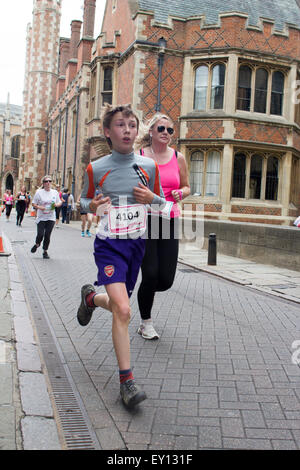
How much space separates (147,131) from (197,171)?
1601 cm

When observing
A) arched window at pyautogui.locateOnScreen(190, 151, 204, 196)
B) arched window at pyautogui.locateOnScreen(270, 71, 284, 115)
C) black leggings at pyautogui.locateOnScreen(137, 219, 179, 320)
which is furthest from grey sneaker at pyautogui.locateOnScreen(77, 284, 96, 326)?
arched window at pyautogui.locateOnScreen(270, 71, 284, 115)

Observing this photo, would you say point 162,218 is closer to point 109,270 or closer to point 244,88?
point 109,270

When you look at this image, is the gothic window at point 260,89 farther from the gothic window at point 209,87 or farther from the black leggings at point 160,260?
the black leggings at point 160,260

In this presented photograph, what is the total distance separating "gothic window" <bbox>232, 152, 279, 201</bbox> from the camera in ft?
65.5

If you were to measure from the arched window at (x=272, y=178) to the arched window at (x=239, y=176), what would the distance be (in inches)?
46.7

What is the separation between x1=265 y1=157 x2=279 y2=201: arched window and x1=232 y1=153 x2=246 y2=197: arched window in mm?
1187

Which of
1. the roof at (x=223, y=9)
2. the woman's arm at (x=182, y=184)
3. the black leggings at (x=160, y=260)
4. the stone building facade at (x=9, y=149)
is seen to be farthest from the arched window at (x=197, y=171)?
the stone building facade at (x=9, y=149)

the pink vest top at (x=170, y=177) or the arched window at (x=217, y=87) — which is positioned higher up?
the arched window at (x=217, y=87)

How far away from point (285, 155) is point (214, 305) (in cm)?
1568

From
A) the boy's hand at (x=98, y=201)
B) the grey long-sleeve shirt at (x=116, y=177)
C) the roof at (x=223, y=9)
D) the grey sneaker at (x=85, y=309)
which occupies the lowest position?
the grey sneaker at (x=85, y=309)

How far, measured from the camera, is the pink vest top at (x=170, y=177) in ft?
14.0

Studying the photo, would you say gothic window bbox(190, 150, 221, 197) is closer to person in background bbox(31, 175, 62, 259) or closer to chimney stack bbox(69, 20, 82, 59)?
person in background bbox(31, 175, 62, 259)

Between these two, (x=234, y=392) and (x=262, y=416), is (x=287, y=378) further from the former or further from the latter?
(x=262, y=416)

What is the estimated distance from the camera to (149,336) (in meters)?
4.56
